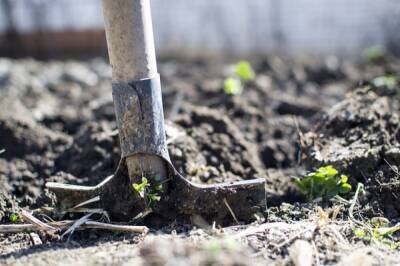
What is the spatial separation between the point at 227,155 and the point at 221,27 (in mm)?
4635

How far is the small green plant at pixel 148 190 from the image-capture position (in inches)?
87.4

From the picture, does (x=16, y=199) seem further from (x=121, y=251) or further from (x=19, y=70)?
(x=19, y=70)

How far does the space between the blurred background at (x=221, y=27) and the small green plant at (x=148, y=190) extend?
4.72 m

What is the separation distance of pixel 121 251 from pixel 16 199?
0.86 metres

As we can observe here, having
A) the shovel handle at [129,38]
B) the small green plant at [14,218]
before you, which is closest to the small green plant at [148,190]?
the shovel handle at [129,38]

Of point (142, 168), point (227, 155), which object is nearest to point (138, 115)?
point (142, 168)

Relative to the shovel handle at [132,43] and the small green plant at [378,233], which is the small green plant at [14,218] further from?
the small green plant at [378,233]

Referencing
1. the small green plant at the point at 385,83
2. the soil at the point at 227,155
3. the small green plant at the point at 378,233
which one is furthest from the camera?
the small green plant at the point at 385,83

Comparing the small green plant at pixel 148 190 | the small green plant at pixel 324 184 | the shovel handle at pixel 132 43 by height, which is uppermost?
the shovel handle at pixel 132 43

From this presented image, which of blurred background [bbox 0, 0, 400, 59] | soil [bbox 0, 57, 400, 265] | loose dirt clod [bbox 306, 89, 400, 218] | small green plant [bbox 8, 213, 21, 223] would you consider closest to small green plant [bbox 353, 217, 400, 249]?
soil [bbox 0, 57, 400, 265]

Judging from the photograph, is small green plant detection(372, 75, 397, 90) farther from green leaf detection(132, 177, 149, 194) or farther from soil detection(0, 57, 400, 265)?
green leaf detection(132, 177, 149, 194)

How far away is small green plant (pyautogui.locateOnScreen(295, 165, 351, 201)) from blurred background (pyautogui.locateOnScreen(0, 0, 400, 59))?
424 cm

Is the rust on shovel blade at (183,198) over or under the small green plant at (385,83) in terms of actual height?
under

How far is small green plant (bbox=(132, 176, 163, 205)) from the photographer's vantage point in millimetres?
2221
